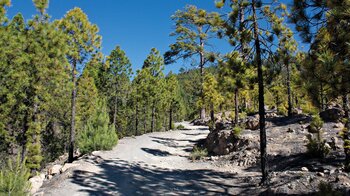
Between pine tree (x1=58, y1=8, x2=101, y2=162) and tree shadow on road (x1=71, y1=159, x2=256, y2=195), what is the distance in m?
6.34

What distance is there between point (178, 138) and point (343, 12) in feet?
64.1

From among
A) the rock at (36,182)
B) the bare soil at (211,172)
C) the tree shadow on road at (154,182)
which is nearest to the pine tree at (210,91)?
the bare soil at (211,172)

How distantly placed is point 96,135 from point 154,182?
5972mm

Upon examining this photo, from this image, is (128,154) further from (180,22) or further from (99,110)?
(180,22)

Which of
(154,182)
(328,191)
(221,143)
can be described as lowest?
(154,182)

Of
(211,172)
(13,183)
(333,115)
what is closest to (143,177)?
(211,172)

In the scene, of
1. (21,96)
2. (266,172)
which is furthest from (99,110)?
(266,172)

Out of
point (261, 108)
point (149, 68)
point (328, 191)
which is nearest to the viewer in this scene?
point (328, 191)

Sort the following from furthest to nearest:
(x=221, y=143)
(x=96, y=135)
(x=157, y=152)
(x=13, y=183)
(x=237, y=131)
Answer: (x=157, y=152)
(x=221, y=143)
(x=96, y=135)
(x=237, y=131)
(x=13, y=183)

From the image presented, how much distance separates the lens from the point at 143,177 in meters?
11.5

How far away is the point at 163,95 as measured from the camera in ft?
112

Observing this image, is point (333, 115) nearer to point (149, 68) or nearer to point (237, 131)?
point (237, 131)

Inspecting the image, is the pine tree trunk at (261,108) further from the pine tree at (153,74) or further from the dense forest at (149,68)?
the pine tree at (153,74)

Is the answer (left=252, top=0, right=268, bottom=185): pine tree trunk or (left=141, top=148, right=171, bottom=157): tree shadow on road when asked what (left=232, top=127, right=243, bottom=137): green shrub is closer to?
(left=141, top=148, right=171, bottom=157): tree shadow on road
